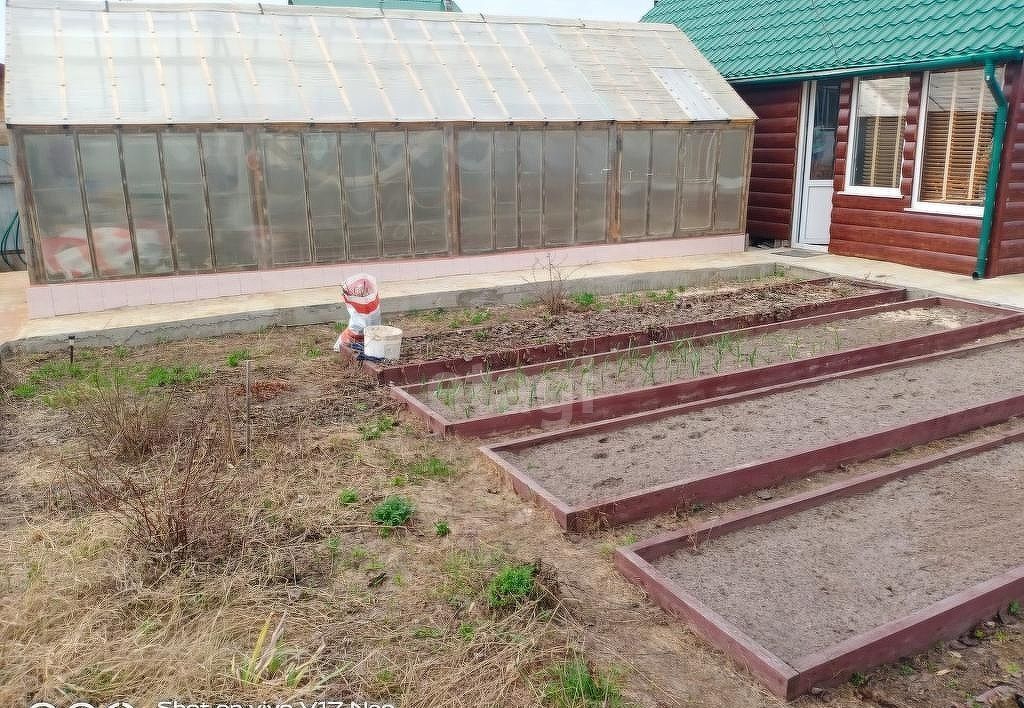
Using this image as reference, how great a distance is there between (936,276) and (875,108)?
114 inches

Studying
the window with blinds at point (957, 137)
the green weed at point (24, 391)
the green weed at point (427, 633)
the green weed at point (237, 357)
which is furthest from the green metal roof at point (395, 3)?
the green weed at point (427, 633)

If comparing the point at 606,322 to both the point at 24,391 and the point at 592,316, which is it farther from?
the point at 24,391

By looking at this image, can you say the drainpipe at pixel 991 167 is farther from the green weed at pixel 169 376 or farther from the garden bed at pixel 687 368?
the green weed at pixel 169 376

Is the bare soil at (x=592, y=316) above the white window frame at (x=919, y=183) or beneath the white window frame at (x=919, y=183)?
beneath

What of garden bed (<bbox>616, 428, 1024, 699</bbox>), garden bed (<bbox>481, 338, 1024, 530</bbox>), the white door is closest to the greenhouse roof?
Result: the white door

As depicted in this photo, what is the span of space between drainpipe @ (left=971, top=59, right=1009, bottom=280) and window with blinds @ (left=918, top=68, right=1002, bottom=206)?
10.5 inches

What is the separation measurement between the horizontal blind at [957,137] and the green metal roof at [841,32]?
1.79 feet

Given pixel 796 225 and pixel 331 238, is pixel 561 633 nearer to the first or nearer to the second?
pixel 331 238

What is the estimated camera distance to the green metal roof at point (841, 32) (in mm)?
10391

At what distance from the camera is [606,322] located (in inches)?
367

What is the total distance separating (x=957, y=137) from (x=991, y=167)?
86 cm

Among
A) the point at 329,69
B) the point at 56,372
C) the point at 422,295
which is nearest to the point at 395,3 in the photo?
the point at 329,69

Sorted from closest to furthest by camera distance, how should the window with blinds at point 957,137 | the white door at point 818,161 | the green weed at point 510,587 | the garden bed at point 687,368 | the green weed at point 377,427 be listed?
the green weed at point 510,587, the green weed at point 377,427, the garden bed at point 687,368, the window with blinds at point 957,137, the white door at point 818,161

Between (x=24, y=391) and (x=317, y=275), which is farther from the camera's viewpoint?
(x=317, y=275)
